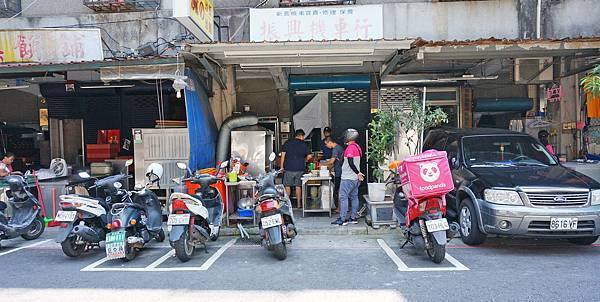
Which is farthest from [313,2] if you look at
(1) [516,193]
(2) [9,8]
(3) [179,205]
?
(2) [9,8]

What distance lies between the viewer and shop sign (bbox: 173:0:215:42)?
7.22 m

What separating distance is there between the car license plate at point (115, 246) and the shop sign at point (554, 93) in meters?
10.3

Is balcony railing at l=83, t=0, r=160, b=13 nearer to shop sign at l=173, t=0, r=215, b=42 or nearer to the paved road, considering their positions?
shop sign at l=173, t=0, r=215, b=42

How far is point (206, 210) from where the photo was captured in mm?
6641

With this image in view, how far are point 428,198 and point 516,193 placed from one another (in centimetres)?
134

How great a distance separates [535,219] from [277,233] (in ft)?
11.9

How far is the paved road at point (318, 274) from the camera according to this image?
189 inches

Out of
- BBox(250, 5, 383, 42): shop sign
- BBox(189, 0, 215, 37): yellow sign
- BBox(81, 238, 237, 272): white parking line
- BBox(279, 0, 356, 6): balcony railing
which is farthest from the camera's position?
BBox(279, 0, 356, 6): balcony railing

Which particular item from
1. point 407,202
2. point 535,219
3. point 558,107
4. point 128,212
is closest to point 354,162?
point 407,202

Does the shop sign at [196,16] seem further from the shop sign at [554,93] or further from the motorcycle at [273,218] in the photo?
the shop sign at [554,93]

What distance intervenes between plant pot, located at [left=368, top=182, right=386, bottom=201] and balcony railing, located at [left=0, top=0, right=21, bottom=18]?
1065cm

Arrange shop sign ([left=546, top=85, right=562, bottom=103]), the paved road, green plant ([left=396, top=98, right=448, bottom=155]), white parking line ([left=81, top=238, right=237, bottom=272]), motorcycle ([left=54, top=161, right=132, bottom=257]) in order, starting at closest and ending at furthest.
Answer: the paved road, white parking line ([left=81, top=238, right=237, bottom=272]), motorcycle ([left=54, top=161, right=132, bottom=257]), green plant ([left=396, top=98, right=448, bottom=155]), shop sign ([left=546, top=85, right=562, bottom=103])

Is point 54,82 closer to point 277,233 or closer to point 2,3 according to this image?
point 2,3

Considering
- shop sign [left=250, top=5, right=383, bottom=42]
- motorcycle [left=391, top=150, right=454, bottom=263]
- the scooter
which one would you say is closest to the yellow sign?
shop sign [left=250, top=5, right=383, bottom=42]
